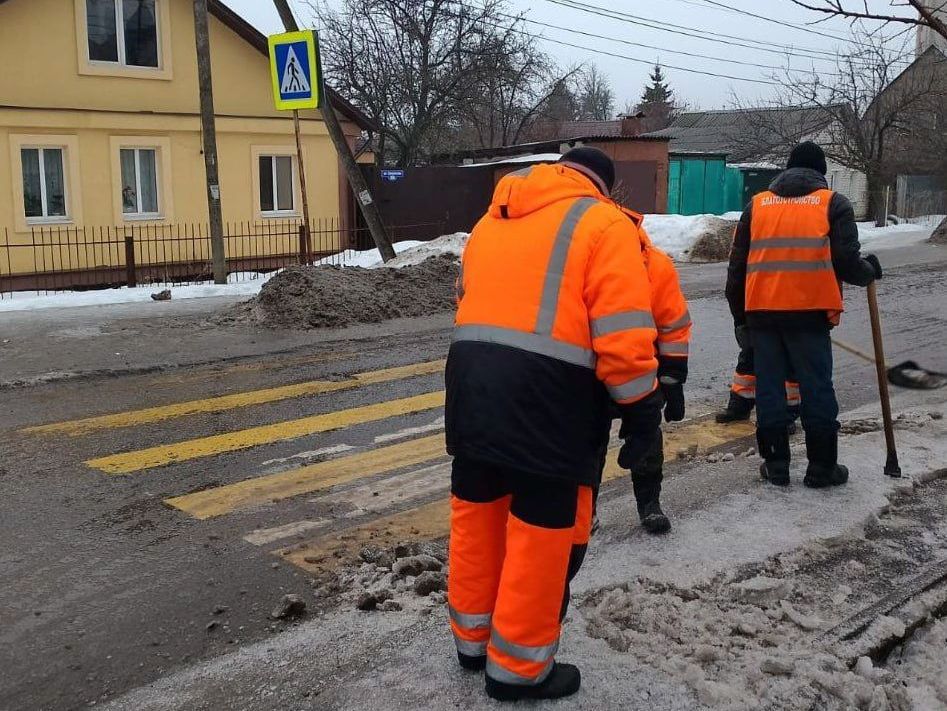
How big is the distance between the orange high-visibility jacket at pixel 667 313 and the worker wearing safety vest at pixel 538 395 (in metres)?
0.39

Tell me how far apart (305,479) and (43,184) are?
1372 cm

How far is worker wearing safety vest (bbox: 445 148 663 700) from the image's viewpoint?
2.96 m

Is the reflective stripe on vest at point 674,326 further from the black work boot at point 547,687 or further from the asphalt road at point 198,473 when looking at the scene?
the asphalt road at point 198,473

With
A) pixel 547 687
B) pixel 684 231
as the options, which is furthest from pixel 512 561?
pixel 684 231

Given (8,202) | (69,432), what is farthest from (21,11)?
(69,432)

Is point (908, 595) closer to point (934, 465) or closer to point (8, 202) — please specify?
point (934, 465)

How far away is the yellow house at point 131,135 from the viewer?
16547mm

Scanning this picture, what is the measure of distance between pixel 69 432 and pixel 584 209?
4.86 meters

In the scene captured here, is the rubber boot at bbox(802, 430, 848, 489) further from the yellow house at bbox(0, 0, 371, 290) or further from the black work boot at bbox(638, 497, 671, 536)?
the yellow house at bbox(0, 0, 371, 290)

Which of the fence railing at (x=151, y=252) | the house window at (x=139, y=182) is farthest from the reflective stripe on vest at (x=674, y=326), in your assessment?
the house window at (x=139, y=182)

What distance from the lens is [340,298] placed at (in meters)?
11.3

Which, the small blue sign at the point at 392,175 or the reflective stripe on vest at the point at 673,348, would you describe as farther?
the small blue sign at the point at 392,175

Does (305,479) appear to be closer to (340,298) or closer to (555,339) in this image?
(555,339)

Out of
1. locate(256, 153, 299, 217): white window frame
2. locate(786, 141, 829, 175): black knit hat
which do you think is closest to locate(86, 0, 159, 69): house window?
locate(256, 153, 299, 217): white window frame
